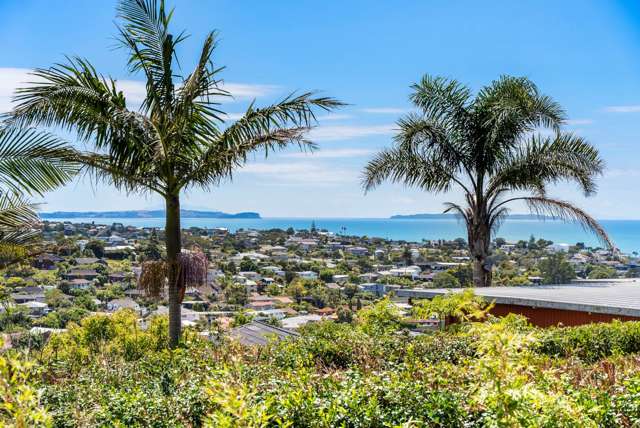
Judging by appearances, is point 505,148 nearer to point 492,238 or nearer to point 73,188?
point 492,238

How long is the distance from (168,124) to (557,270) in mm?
27491

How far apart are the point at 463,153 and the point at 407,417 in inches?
402

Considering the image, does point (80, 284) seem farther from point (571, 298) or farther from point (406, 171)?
point (571, 298)

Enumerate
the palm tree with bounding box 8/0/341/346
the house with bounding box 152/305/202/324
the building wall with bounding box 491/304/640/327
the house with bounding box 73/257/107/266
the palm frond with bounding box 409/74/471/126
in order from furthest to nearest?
the house with bounding box 73/257/107/266
the house with bounding box 152/305/202/324
the palm frond with bounding box 409/74/471/126
the building wall with bounding box 491/304/640/327
the palm tree with bounding box 8/0/341/346

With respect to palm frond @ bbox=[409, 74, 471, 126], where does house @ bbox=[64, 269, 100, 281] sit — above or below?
below

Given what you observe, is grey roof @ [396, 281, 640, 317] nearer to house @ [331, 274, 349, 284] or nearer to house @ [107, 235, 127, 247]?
house @ [331, 274, 349, 284]

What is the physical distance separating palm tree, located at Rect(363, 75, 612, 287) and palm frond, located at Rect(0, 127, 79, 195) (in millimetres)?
7457

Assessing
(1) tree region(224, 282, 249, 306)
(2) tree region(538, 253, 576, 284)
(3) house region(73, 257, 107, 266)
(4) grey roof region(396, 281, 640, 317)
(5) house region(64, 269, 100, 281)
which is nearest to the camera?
(4) grey roof region(396, 281, 640, 317)

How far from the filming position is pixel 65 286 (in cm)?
3078

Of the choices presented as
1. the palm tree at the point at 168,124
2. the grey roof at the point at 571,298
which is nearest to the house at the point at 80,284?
the grey roof at the point at 571,298

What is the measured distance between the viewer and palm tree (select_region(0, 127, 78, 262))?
7004mm

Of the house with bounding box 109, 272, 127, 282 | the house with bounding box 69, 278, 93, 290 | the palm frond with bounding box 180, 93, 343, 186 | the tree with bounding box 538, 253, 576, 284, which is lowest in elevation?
the house with bounding box 69, 278, 93, 290

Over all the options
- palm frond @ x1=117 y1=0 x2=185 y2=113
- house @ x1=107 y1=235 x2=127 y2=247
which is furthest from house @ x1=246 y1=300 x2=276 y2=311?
palm frond @ x1=117 y1=0 x2=185 y2=113

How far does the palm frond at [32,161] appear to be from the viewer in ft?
22.9
